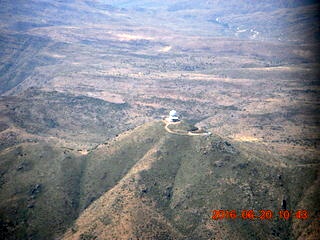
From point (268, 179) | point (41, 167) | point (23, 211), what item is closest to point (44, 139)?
point (41, 167)

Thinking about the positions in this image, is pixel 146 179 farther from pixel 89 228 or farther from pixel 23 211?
pixel 23 211
